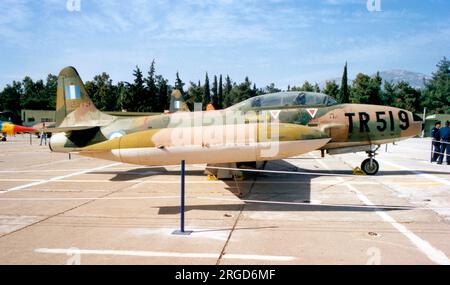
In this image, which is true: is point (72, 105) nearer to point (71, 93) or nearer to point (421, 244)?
point (71, 93)

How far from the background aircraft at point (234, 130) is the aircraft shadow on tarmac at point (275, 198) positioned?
1.02 m

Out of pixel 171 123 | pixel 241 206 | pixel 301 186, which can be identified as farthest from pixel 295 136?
pixel 171 123

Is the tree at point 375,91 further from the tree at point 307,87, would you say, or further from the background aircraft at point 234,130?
the background aircraft at point 234,130

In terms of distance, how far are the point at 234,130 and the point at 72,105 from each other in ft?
26.9

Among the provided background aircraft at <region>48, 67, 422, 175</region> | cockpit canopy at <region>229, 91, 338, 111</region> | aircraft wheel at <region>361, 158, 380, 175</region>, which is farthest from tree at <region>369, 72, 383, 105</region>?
cockpit canopy at <region>229, 91, 338, 111</region>

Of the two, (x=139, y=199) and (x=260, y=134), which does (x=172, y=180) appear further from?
(x=260, y=134)

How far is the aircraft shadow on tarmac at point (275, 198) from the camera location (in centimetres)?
653

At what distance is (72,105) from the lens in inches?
466

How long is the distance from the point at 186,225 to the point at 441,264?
3832 millimetres

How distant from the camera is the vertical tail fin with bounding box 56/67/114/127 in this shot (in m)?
11.7

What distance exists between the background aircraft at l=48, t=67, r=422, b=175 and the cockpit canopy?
0.03 m

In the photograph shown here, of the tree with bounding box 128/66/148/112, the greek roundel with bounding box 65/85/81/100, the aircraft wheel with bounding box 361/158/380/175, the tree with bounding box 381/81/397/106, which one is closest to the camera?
the aircraft wheel with bounding box 361/158/380/175

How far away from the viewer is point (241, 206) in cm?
682

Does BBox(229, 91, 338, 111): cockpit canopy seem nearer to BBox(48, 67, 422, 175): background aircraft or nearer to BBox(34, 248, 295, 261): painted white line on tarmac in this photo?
BBox(48, 67, 422, 175): background aircraft
